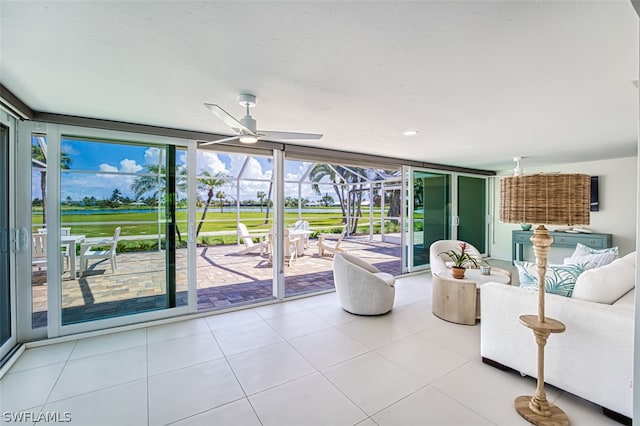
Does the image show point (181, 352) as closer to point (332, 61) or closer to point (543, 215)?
point (332, 61)

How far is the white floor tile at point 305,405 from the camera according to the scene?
1.83 meters

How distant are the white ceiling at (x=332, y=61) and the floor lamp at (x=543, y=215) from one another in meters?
0.75

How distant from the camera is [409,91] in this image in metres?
2.24

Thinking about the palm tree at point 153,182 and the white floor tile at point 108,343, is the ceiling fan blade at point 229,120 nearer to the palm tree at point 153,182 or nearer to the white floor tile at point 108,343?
the palm tree at point 153,182

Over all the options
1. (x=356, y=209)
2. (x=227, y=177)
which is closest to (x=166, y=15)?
(x=227, y=177)

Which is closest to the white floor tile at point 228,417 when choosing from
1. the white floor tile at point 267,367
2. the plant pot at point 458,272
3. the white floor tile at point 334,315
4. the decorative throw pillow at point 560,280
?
the white floor tile at point 267,367

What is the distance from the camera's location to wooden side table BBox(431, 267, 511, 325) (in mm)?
3324

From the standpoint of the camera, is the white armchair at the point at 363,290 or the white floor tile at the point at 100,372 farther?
the white armchair at the point at 363,290

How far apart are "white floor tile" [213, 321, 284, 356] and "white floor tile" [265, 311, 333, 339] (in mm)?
90

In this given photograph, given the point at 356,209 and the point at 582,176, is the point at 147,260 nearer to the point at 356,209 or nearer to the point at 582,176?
the point at 582,176

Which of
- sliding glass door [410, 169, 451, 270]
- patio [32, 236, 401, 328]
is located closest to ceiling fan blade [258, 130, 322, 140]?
patio [32, 236, 401, 328]

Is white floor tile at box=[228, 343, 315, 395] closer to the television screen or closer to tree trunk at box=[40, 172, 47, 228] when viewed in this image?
tree trunk at box=[40, 172, 47, 228]

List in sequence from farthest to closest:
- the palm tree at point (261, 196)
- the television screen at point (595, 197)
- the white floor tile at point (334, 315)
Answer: the palm tree at point (261, 196) < the television screen at point (595, 197) < the white floor tile at point (334, 315)

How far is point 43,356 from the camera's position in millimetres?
2611
